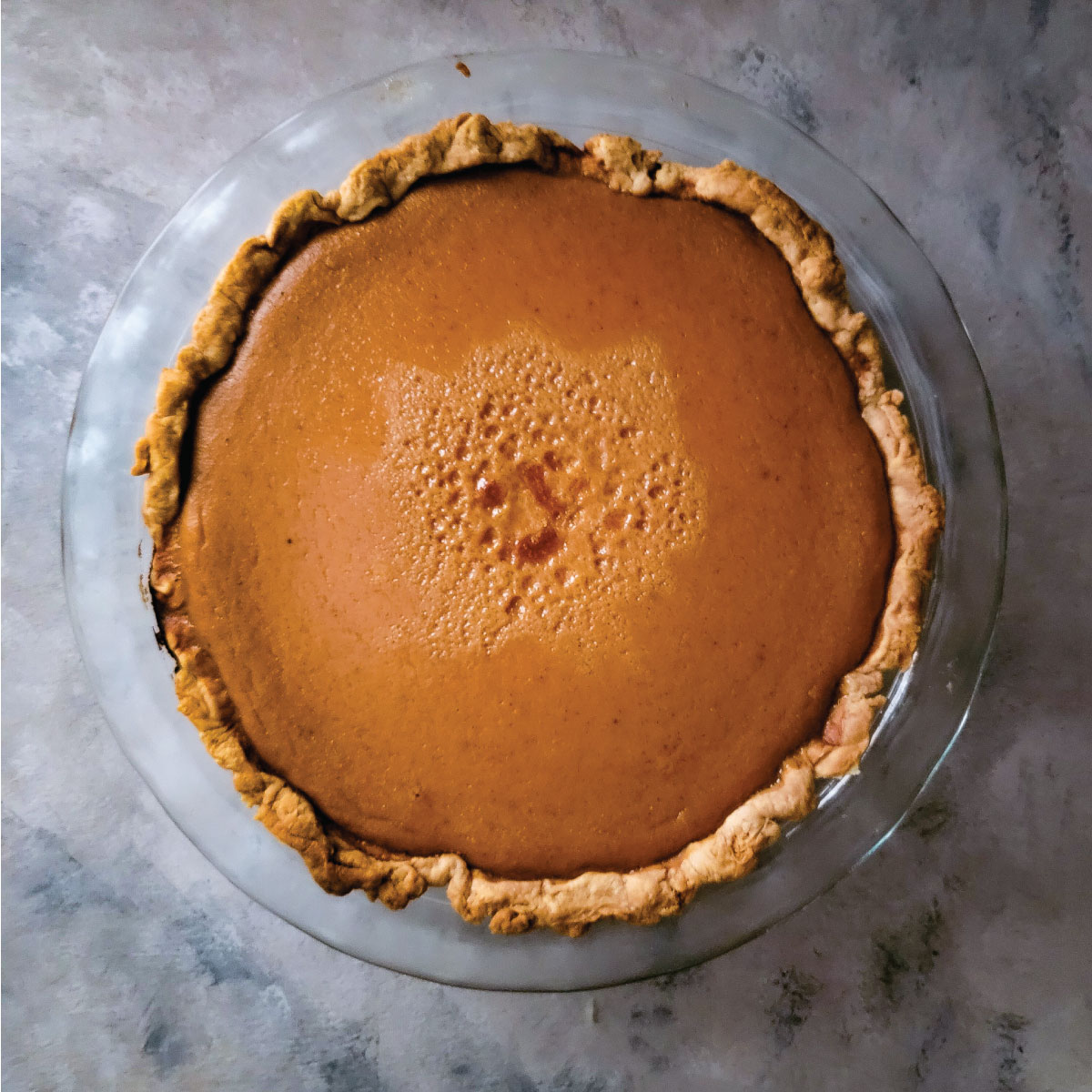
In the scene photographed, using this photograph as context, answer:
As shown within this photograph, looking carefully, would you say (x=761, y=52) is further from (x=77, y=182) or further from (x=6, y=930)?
(x=6, y=930)

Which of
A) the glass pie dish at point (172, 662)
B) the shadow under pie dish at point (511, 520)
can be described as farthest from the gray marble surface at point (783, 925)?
the shadow under pie dish at point (511, 520)

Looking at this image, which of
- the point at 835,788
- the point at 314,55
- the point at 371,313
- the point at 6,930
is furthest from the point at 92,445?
the point at 835,788

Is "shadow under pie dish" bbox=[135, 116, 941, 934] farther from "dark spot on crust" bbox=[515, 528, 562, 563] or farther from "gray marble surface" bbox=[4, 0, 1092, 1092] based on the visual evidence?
"gray marble surface" bbox=[4, 0, 1092, 1092]

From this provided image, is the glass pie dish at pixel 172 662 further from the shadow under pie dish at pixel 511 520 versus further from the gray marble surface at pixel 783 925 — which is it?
the gray marble surface at pixel 783 925

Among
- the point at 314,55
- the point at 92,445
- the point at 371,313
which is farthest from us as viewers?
the point at 314,55

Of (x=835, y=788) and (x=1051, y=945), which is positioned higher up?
(x=835, y=788)

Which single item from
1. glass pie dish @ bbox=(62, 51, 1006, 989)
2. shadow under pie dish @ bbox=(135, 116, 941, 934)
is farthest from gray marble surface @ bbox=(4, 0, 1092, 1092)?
shadow under pie dish @ bbox=(135, 116, 941, 934)

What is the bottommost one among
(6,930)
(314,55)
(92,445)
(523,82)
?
(6,930)
